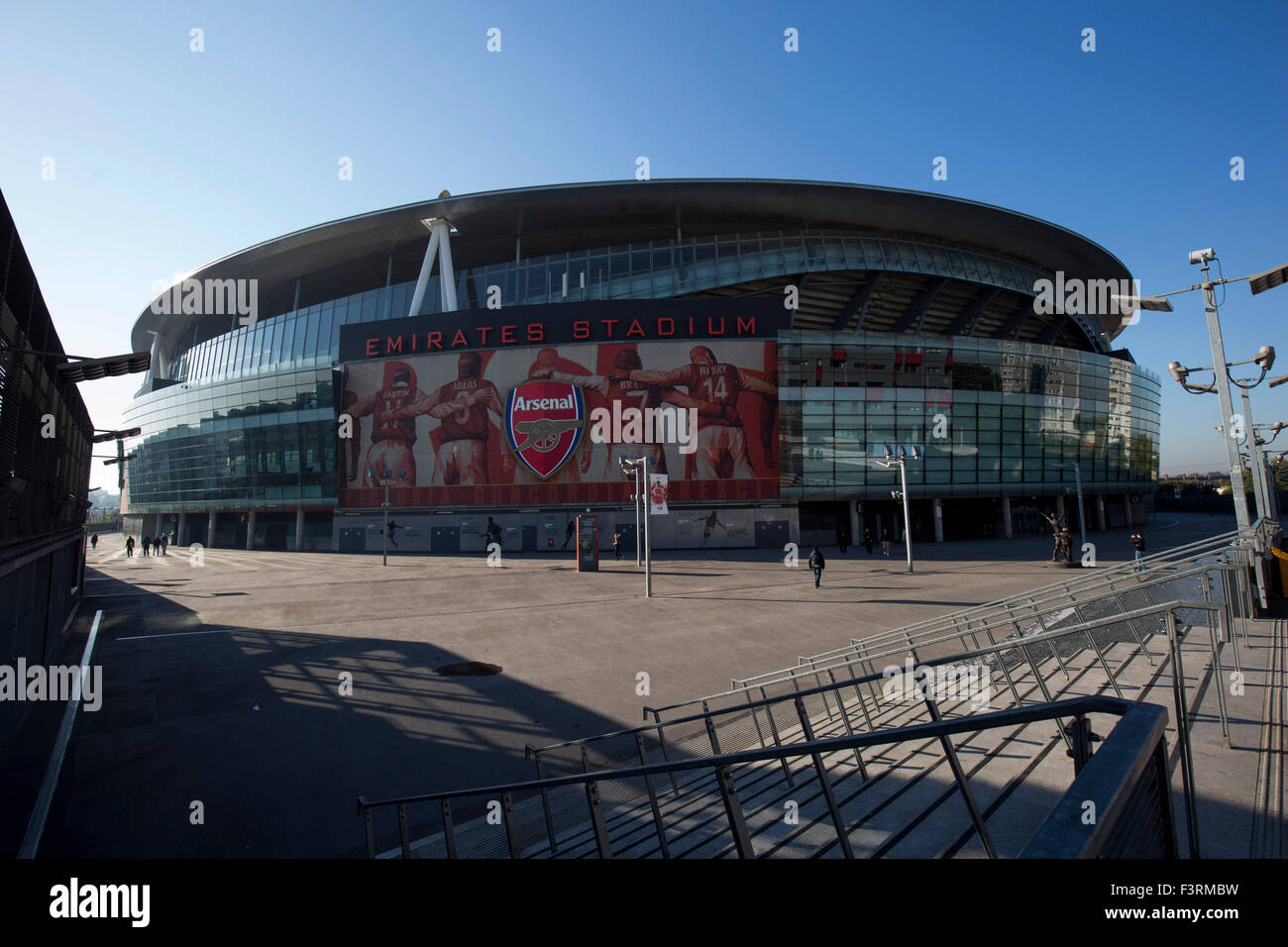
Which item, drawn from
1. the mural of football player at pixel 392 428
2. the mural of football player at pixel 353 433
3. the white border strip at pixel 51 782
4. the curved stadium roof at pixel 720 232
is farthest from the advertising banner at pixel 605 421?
the white border strip at pixel 51 782

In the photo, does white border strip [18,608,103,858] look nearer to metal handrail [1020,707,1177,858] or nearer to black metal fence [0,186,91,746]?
black metal fence [0,186,91,746]

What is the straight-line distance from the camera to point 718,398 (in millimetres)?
41469

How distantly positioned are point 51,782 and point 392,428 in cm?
4031

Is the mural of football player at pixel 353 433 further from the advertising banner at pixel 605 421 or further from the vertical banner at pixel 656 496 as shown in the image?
the vertical banner at pixel 656 496

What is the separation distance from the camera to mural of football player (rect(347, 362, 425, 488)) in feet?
146

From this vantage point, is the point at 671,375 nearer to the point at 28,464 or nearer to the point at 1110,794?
the point at 28,464

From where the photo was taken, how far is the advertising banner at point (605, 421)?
4131 cm

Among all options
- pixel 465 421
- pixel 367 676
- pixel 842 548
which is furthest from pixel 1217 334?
pixel 465 421

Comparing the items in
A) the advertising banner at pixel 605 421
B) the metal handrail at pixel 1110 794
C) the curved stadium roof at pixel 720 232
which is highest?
the curved stadium roof at pixel 720 232

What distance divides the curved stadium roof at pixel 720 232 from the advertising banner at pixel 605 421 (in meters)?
12.2

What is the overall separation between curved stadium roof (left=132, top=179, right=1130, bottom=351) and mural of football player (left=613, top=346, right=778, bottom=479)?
37.2 feet

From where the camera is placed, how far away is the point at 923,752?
18.9 ft

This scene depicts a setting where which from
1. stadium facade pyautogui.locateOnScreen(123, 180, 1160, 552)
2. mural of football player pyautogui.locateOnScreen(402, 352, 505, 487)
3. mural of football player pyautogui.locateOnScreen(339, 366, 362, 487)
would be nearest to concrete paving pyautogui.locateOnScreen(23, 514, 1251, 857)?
stadium facade pyautogui.locateOnScreen(123, 180, 1160, 552)
